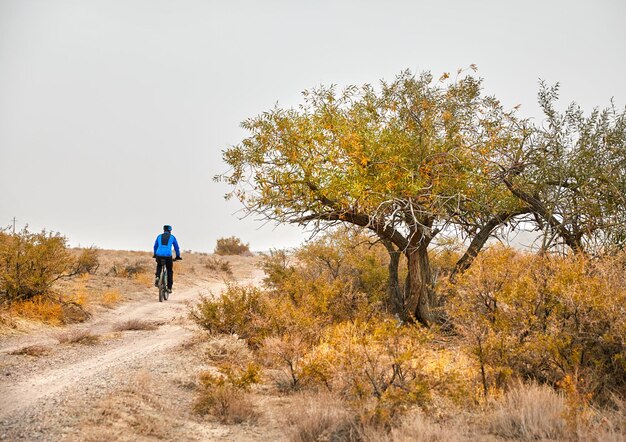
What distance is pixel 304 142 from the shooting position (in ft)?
40.7

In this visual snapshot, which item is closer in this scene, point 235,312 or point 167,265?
point 235,312

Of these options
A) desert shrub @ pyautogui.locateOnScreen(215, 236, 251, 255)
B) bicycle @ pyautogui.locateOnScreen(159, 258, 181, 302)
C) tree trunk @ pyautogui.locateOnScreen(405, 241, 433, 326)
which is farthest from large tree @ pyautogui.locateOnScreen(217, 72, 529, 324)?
desert shrub @ pyautogui.locateOnScreen(215, 236, 251, 255)

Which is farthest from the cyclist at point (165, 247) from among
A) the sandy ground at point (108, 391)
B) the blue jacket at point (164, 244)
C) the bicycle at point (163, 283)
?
the sandy ground at point (108, 391)

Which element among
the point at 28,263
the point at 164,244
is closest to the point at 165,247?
the point at 164,244

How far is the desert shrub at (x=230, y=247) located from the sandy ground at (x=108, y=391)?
45.6 metres

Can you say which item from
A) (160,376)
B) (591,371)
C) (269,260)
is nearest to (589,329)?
(591,371)

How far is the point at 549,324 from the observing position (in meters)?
7.61

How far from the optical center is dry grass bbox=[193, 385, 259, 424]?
249 inches

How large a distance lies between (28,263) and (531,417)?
43.8ft

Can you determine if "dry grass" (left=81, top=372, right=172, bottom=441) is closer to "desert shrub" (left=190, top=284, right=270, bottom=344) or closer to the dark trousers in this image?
"desert shrub" (left=190, top=284, right=270, bottom=344)

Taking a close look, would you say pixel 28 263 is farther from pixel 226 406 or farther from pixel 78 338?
pixel 226 406

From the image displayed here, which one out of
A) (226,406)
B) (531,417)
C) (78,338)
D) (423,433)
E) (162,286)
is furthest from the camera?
(162,286)

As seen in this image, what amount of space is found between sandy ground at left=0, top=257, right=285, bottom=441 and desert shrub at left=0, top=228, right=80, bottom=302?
99.3 inches

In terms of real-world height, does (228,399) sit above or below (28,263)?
below
